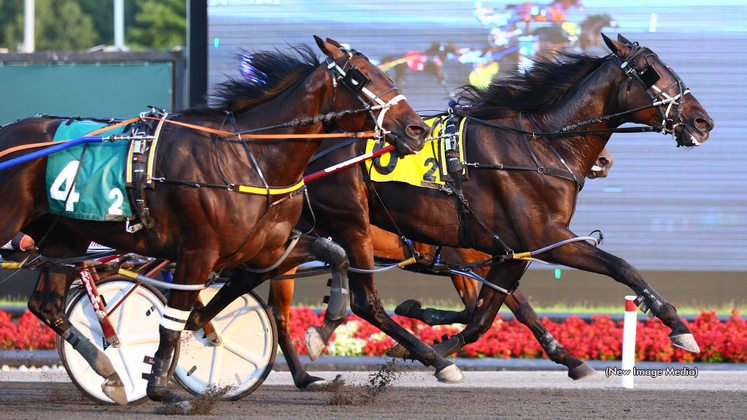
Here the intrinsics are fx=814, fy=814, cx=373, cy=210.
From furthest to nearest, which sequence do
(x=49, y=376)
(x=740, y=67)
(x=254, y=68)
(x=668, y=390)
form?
(x=740, y=67)
(x=49, y=376)
(x=668, y=390)
(x=254, y=68)

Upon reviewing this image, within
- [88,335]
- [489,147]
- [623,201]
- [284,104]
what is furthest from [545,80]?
[623,201]

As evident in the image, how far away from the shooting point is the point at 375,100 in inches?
173

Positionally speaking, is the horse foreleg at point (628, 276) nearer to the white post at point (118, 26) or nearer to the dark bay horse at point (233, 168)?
the dark bay horse at point (233, 168)

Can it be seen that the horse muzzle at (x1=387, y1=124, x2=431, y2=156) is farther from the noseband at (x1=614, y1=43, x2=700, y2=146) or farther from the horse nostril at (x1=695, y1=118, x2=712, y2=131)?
the horse nostril at (x1=695, y1=118, x2=712, y2=131)

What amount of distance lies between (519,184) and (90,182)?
256cm

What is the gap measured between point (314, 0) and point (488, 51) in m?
2.10

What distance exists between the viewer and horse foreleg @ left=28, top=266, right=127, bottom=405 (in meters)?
4.91

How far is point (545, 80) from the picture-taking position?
5539 millimetres

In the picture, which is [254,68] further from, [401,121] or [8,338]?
[8,338]

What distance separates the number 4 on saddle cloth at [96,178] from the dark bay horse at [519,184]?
3.21 feet

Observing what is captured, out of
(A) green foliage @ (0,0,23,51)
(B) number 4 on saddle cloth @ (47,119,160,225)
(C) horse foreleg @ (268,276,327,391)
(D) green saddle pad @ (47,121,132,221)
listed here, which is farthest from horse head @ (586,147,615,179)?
(A) green foliage @ (0,0,23,51)

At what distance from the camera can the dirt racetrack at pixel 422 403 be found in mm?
4844

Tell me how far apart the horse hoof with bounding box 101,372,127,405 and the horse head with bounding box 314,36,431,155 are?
2.12m

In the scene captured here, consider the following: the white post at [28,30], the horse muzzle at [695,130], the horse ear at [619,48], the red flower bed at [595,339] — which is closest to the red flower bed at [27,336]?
the red flower bed at [595,339]
